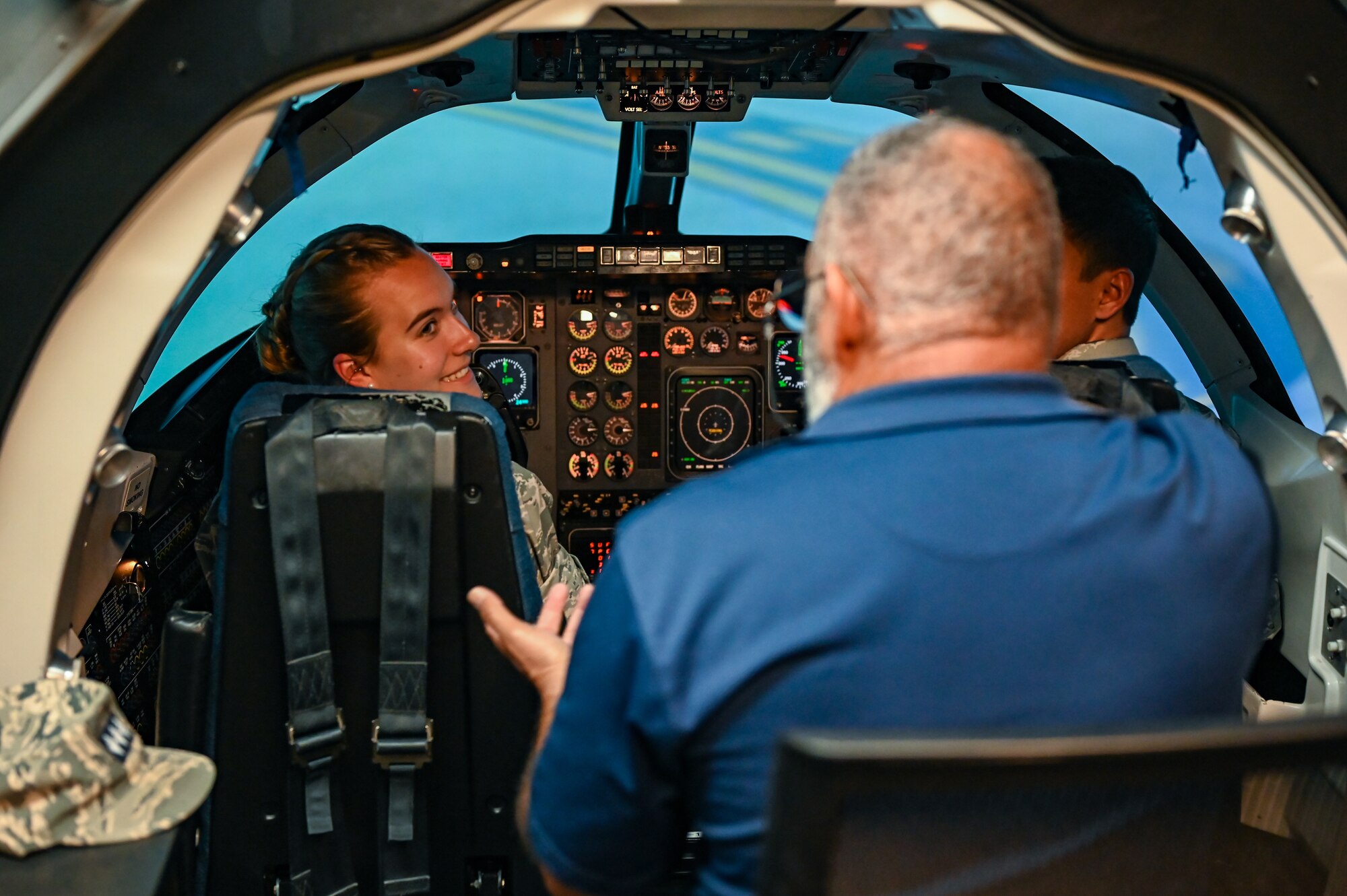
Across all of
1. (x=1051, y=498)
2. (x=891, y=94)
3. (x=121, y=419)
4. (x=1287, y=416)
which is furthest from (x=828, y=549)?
(x=891, y=94)

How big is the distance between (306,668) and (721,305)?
2.26 m

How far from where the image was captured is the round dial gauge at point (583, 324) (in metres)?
3.67

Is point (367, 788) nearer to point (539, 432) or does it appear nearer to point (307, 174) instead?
point (307, 174)

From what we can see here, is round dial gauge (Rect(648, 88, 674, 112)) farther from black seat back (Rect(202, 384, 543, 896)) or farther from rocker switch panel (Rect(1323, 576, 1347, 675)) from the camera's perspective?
rocker switch panel (Rect(1323, 576, 1347, 675))

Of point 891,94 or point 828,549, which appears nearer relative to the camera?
point 828,549

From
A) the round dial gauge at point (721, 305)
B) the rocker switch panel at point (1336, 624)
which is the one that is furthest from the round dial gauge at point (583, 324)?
the rocker switch panel at point (1336, 624)

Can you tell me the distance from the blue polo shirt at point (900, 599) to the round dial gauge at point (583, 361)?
8.98ft

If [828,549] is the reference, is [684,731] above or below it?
below

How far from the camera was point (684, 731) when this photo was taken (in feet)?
3.00

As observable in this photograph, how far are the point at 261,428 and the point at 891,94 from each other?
6.19 ft

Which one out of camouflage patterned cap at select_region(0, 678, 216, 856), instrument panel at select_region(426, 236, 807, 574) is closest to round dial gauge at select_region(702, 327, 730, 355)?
instrument panel at select_region(426, 236, 807, 574)

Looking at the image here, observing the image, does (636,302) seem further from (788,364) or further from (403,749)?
(403,749)

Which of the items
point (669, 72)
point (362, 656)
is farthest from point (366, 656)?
point (669, 72)

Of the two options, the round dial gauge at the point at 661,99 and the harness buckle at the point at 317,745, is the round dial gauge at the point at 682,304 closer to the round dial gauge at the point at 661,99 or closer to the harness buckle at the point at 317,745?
the round dial gauge at the point at 661,99
